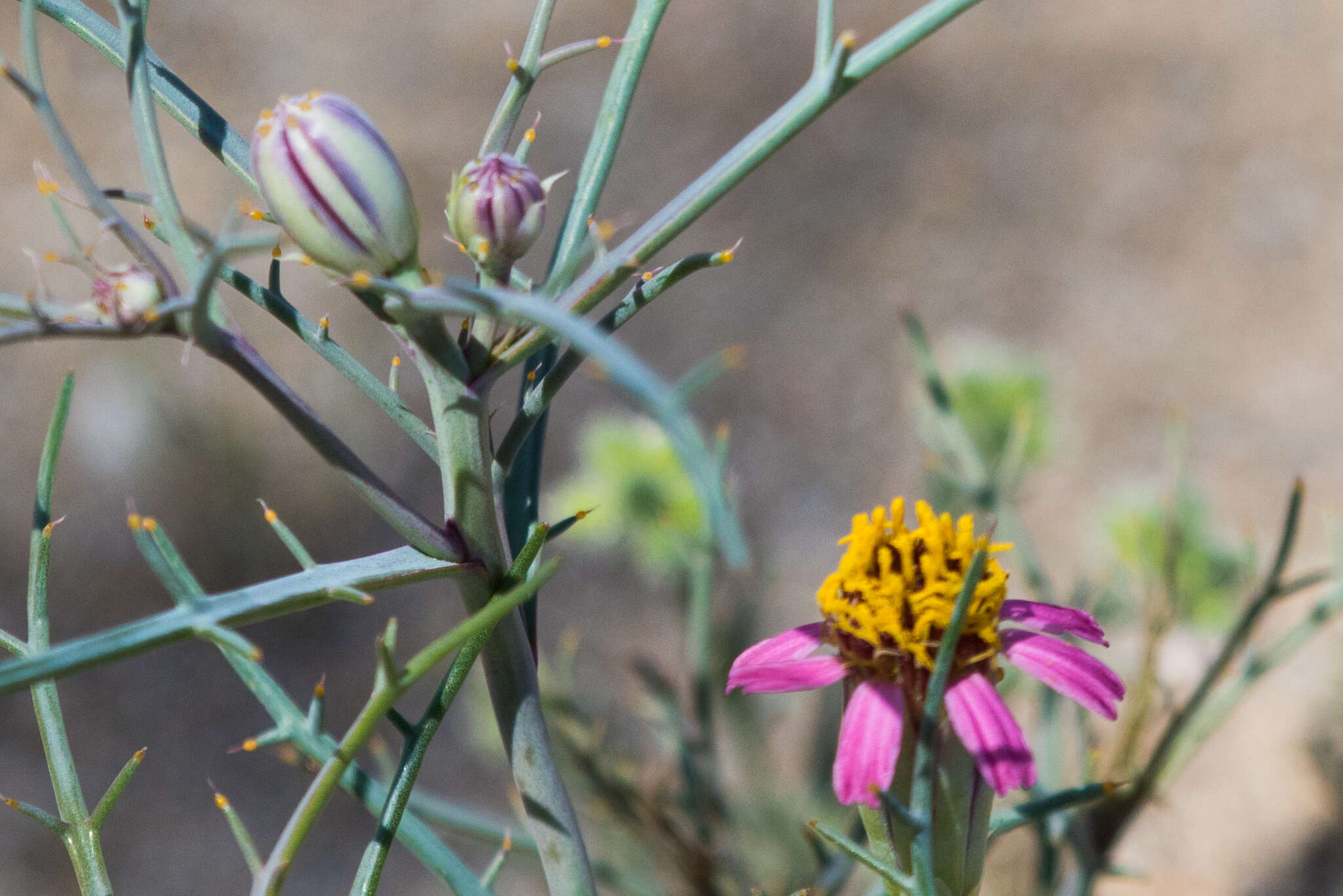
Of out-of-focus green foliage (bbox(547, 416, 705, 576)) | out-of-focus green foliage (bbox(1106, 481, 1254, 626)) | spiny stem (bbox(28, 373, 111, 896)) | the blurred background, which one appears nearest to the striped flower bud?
spiny stem (bbox(28, 373, 111, 896))

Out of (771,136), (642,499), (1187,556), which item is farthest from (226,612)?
(1187,556)

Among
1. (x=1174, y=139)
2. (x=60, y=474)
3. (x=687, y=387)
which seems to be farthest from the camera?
(x=1174, y=139)

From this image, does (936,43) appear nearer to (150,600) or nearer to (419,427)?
(150,600)

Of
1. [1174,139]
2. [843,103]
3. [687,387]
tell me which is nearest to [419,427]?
[687,387]

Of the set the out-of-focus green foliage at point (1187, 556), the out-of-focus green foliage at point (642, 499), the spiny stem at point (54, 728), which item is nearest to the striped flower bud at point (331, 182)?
the spiny stem at point (54, 728)

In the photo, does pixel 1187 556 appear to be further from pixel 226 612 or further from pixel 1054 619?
pixel 226 612
